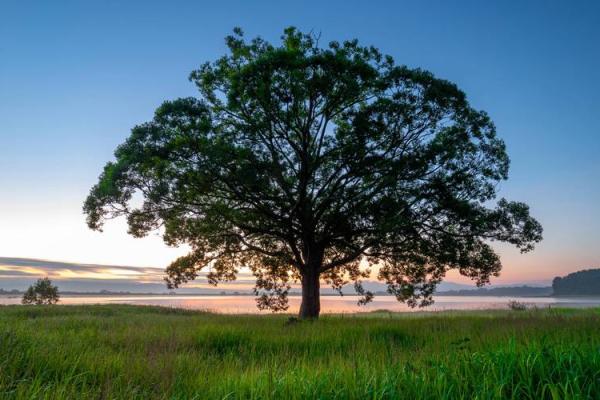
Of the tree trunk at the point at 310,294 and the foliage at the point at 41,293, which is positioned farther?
the foliage at the point at 41,293

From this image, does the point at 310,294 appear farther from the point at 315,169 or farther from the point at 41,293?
the point at 41,293

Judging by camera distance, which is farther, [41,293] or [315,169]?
[41,293]

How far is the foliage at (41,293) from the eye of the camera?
188 feet

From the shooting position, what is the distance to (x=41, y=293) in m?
57.8

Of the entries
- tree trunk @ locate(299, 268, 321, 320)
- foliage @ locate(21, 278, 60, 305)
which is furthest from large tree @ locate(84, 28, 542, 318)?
foliage @ locate(21, 278, 60, 305)

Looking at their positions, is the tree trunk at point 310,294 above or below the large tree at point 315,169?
below

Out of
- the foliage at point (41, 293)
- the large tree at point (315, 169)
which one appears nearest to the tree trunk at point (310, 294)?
the large tree at point (315, 169)

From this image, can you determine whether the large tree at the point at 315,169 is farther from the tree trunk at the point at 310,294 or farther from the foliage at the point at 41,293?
the foliage at the point at 41,293

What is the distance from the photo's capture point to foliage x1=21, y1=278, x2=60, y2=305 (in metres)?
57.2

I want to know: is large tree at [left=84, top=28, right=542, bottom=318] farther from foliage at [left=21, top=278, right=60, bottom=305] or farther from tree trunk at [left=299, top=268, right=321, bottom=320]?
foliage at [left=21, top=278, right=60, bottom=305]

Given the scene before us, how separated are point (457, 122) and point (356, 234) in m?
7.27

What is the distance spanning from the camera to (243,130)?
2091cm

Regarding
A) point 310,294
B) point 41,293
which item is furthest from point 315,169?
point 41,293

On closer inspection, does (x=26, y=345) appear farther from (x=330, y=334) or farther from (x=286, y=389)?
(x=330, y=334)
